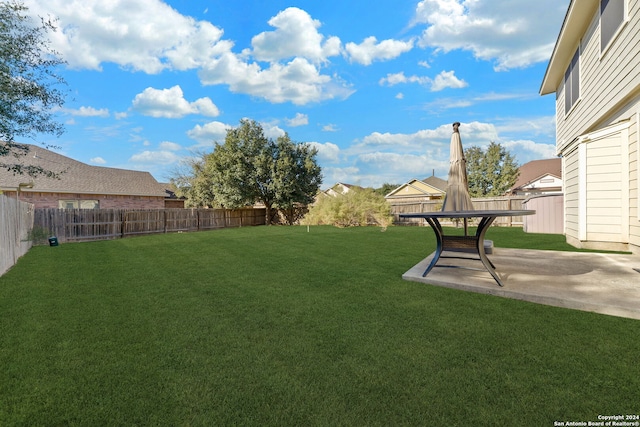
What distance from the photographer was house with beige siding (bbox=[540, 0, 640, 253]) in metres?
4.80

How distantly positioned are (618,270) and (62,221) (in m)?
16.4

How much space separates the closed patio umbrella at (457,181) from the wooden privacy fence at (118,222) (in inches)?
552

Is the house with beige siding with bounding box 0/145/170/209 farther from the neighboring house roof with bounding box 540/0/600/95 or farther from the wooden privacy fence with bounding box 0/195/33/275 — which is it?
the neighboring house roof with bounding box 540/0/600/95

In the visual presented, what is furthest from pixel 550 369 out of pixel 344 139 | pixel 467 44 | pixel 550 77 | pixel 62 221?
pixel 344 139

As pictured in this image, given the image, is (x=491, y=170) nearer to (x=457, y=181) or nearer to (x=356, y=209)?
(x=356, y=209)

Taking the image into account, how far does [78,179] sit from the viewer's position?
17.0m

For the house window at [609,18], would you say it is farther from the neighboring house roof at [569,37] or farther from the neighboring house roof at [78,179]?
the neighboring house roof at [78,179]

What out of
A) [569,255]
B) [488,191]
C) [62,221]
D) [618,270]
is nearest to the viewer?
[618,270]

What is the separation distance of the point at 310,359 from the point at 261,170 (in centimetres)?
1830

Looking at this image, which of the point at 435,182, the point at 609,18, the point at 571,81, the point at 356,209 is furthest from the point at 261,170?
the point at 435,182

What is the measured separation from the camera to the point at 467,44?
34.0ft

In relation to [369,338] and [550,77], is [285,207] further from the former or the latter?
[369,338]

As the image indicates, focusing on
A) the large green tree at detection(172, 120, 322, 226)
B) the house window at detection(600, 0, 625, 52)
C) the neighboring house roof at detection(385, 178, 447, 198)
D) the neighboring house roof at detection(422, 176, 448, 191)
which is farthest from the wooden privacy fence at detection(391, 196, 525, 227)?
the neighboring house roof at detection(422, 176, 448, 191)

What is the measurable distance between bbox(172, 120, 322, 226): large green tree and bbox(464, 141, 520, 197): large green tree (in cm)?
1744
